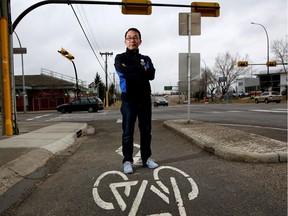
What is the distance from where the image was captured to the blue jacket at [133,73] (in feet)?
12.5

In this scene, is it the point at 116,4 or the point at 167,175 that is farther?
the point at 116,4

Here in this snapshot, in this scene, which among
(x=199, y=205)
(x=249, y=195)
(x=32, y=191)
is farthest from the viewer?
(x=32, y=191)

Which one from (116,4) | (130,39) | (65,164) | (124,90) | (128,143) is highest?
(116,4)

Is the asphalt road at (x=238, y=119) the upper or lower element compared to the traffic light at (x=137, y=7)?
lower

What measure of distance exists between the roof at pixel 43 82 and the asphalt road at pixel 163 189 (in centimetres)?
3970

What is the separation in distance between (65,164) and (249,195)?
3135 millimetres

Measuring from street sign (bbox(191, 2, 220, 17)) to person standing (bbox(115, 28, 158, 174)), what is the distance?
7.23m

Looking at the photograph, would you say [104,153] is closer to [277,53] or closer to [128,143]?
[128,143]

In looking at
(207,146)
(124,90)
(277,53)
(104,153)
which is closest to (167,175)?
(124,90)

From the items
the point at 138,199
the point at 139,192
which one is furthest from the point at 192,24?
the point at 138,199

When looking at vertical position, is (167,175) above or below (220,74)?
below

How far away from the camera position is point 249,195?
2986mm

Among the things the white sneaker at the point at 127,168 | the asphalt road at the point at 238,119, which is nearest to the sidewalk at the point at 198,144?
the white sneaker at the point at 127,168

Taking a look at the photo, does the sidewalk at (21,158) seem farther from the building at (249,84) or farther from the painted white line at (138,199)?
the building at (249,84)
